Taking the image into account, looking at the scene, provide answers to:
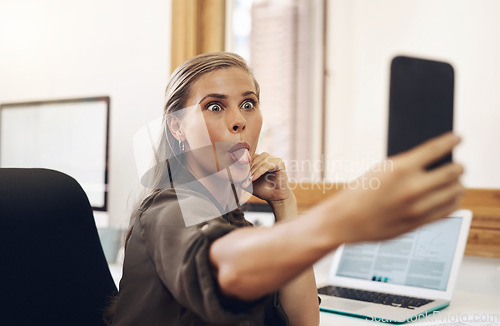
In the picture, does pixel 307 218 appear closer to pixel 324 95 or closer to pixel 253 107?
pixel 253 107

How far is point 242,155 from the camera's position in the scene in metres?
0.75

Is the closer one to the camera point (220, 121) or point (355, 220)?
point (355, 220)

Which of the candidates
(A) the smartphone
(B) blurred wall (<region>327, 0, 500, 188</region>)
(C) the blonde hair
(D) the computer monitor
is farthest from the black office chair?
(D) the computer monitor

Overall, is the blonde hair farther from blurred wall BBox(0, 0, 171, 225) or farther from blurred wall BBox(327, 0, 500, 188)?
blurred wall BBox(0, 0, 171, 225)

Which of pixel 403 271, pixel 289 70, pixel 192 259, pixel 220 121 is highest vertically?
pixel 289 70

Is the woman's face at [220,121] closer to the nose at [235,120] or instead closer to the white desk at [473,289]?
the nose at [235,120]

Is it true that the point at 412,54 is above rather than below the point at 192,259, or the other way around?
above

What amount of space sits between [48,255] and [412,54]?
948 millimetres

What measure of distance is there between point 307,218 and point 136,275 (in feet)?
1.16

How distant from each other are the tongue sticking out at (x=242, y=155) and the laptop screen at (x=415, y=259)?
56 centimetres

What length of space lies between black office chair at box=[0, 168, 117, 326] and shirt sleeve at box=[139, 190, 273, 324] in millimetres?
281

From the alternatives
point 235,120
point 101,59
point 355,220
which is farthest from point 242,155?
point 101,59

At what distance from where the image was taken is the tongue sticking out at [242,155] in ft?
2.42

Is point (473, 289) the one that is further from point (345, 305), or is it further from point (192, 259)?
point (192, 259)
